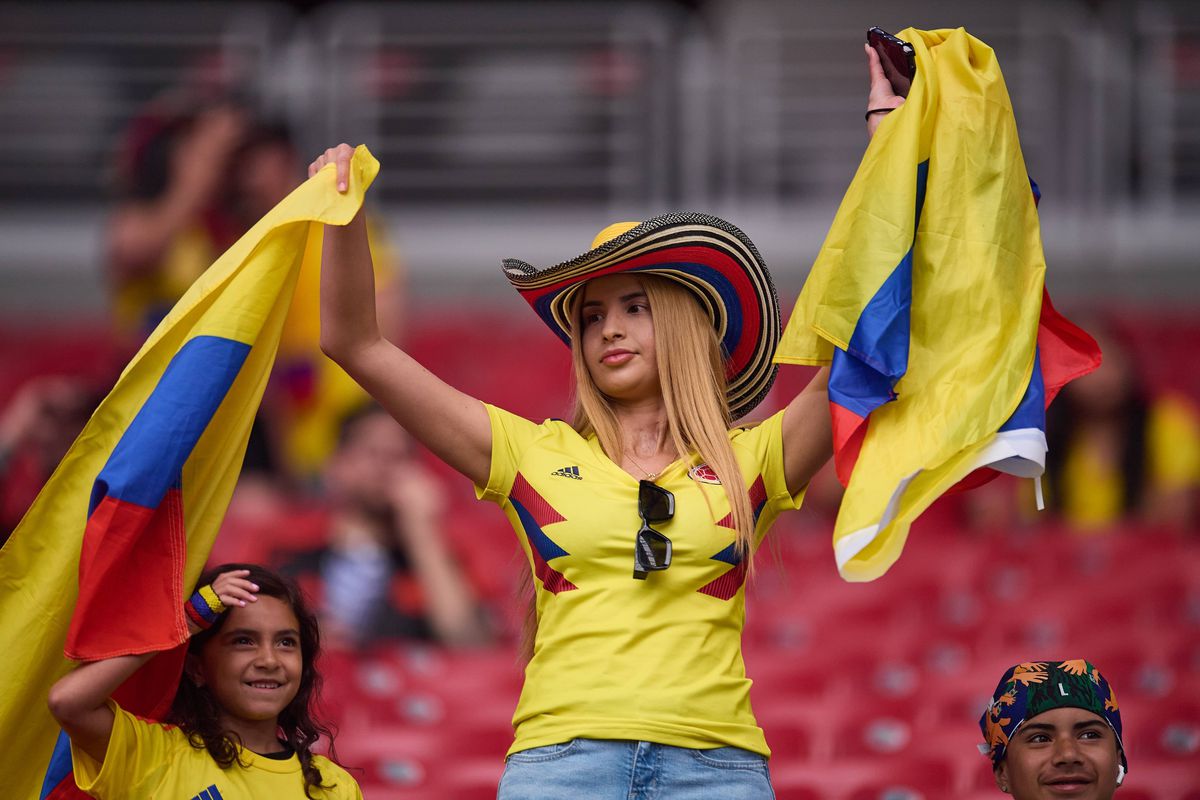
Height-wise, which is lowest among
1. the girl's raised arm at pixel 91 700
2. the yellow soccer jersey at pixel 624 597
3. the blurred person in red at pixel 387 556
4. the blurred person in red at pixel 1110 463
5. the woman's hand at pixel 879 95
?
the girl's raised arm at pixel 91 700

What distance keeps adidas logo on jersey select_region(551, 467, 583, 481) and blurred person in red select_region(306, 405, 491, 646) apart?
251 cm

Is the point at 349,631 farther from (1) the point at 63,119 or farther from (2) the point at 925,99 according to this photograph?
(1) the point at 63,119

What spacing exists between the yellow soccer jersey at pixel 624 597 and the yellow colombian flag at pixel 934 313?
164mm

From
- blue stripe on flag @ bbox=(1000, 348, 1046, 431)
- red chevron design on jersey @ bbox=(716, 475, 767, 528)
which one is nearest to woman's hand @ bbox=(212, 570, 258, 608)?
red chevron design on jersey @ bbox=(716, 475, 767, 528)

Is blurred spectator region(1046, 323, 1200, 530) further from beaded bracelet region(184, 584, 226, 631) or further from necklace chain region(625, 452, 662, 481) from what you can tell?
beaded bracelet region(184, 584, 226, 631)

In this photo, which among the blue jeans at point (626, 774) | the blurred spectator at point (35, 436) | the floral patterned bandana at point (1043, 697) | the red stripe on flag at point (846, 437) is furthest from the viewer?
the blurred spectator at point (35, 436)

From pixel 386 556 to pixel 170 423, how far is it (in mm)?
2745

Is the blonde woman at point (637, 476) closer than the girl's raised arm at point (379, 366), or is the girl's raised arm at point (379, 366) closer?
the blonde woman at point (637, 476)

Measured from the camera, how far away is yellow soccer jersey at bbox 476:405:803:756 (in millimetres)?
2102

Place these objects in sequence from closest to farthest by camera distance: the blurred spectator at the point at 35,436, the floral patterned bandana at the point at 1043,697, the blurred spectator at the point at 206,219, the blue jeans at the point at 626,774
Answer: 1. the blue jeans at the point at 626,774
2. the floral patterned bandana at the point at 1043,697
3. the blurred spectator at the point at 35,436
4. the blurred spectator at the point at 206,219

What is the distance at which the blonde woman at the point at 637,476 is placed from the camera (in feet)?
6.88

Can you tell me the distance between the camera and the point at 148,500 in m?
2.34

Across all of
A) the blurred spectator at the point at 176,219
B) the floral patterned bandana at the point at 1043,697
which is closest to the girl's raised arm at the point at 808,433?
the floral patterned bandana at the point at 1043,697

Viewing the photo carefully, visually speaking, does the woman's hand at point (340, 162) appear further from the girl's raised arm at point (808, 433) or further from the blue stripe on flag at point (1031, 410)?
the blue stripe on flag at point (1031, 410)
